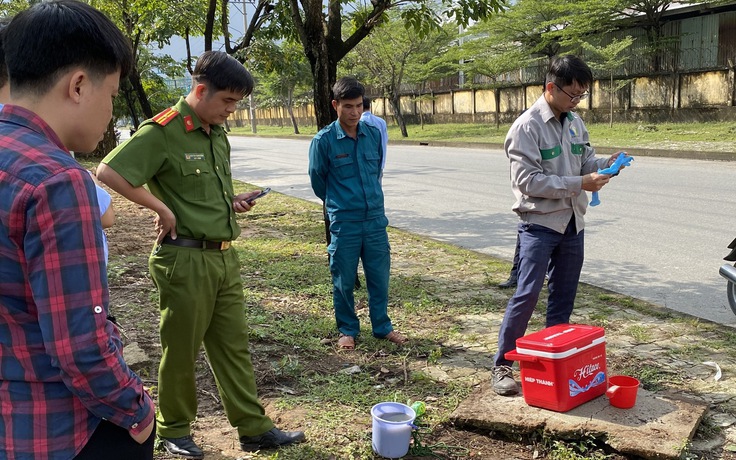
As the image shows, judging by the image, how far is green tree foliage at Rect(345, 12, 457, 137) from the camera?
3097cm

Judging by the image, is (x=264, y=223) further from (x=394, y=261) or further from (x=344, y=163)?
(x=344, y=163)

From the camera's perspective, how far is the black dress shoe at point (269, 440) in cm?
330

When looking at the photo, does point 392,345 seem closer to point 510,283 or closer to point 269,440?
point 269,440

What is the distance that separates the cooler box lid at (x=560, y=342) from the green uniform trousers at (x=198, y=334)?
1.38 meters

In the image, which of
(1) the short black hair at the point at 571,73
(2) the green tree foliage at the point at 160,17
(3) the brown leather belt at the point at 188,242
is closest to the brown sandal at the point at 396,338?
(3) the brown leather belt at the point at 188,242

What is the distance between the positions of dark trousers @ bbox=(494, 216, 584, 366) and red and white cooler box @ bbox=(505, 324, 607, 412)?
248mm

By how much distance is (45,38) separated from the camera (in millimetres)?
1402

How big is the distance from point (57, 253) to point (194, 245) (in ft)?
5.95

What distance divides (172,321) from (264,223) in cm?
686

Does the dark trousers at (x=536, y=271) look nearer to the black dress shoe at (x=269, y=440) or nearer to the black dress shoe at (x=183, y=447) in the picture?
the black dress shoe at (x=269, y=440)

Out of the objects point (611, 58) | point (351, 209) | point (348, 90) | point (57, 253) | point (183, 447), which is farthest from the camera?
point (611, 58)

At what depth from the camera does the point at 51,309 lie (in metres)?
1.34

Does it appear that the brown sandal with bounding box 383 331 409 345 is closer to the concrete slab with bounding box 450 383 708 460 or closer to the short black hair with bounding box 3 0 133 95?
the concrete slab with bounding box 450 383 708 460

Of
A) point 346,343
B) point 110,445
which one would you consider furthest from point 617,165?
point 110,445
